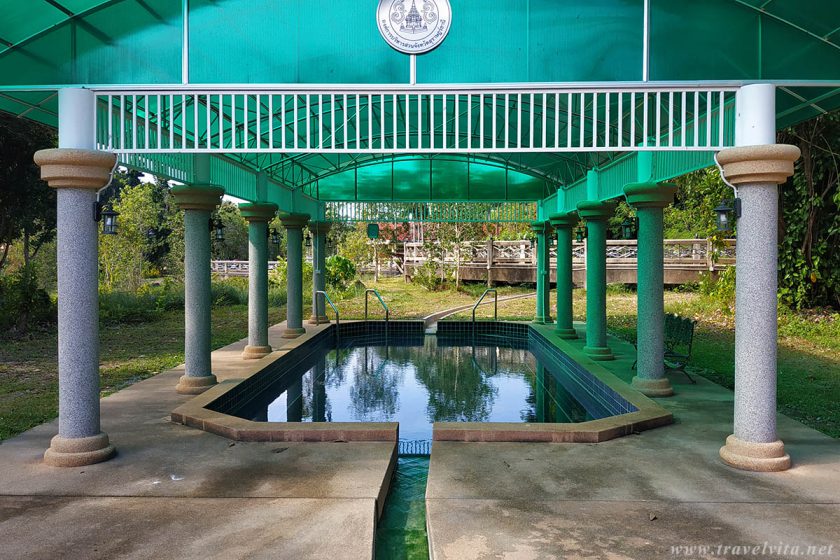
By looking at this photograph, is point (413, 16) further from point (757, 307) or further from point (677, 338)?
point (677, 338)

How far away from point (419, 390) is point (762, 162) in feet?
21.9

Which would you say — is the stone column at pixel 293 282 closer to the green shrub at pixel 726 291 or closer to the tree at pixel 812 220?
the green shrub at pixel 726 291

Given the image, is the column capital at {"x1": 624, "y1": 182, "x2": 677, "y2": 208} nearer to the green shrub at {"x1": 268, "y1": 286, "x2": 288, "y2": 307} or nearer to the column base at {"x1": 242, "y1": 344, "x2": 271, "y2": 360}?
the column base at {"x1": 242, "y1": 344, "x2": 271, "y2": 360}

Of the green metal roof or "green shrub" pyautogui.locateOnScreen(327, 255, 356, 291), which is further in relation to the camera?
"green shrub" pyautogui.locateOnScreen(327, 255, 356, 291)

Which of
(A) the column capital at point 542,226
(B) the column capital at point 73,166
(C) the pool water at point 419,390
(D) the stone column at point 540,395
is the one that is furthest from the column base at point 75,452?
(A) the column capital at point 542,226

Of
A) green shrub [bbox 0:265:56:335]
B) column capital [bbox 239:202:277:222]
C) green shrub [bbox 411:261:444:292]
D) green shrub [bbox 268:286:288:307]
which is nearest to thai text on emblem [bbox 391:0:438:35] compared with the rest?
column capital [bbox 239:202:277:222]

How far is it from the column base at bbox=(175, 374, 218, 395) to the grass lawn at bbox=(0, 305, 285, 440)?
3.85ft

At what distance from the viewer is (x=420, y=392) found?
10945 millimetres

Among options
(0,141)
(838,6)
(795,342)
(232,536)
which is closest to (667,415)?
(838,6)

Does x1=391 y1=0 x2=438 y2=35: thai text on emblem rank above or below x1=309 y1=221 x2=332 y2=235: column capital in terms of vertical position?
above

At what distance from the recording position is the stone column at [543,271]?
18.0 meters

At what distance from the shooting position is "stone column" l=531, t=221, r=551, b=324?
1803cm

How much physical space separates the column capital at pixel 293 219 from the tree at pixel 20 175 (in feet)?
20.0

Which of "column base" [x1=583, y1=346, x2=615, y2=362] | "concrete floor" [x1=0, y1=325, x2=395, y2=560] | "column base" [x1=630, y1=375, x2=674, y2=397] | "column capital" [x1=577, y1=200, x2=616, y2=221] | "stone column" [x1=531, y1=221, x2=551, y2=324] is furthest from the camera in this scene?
"stone column" [x1=531, y1=221, x2=551, y2=324]
